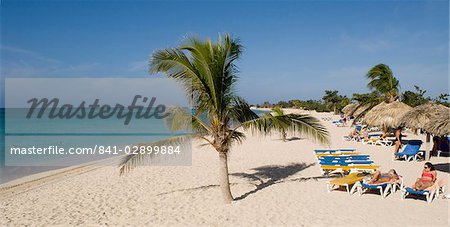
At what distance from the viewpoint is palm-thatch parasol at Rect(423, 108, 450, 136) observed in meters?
8.79

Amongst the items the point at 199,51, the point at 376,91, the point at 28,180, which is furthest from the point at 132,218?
the point at 376,91

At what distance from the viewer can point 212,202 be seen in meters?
6.76

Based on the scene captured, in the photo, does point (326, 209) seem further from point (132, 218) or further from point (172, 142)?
point (132, 218)

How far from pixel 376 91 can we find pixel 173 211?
57.6 ft

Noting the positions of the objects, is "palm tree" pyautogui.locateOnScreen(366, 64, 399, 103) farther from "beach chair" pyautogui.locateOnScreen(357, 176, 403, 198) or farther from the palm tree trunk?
the palm tree trunk

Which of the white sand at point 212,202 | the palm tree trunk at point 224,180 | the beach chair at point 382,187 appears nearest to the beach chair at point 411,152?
the white sand at point 212,202

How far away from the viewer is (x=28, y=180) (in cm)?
1171

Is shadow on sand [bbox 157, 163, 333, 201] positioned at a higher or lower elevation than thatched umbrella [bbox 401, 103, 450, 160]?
lower

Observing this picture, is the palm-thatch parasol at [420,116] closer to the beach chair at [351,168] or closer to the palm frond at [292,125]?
the beach chair at [351,168]

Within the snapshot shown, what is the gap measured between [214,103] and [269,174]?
14.2 feet

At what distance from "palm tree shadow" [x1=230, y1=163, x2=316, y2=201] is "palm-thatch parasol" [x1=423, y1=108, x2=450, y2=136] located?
3720mm

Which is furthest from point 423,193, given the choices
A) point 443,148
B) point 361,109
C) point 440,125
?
point 361,109

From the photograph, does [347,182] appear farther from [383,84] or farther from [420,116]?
[383,84]

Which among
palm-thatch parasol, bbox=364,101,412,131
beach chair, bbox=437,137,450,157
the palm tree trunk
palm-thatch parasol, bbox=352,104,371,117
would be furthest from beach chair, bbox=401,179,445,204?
palm-thatch parasol, bbox=352,104,371,117
